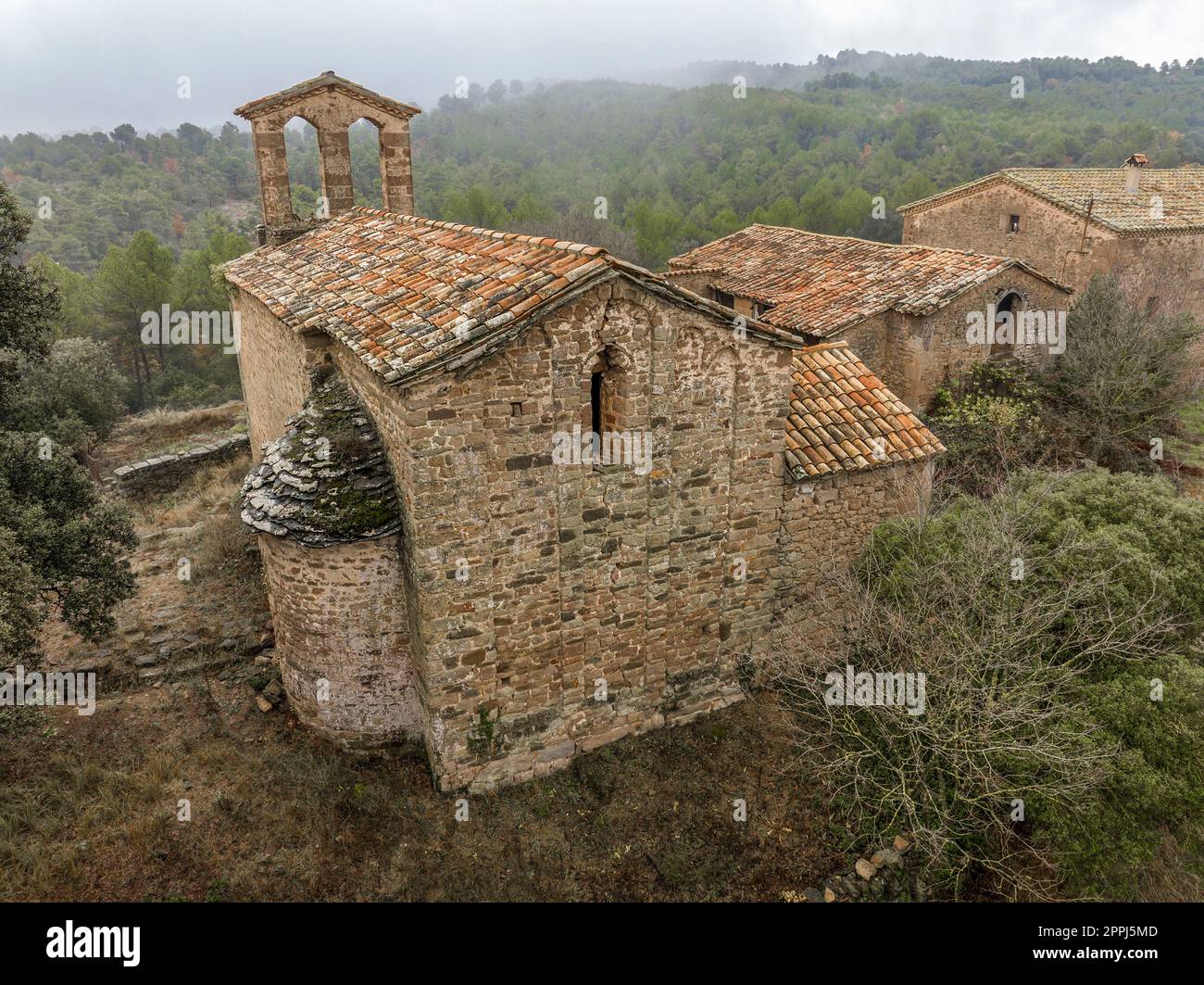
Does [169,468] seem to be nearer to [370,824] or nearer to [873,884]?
[370,824]

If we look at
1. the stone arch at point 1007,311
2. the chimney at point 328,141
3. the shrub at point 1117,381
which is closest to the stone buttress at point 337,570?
the chimney at point 328,141

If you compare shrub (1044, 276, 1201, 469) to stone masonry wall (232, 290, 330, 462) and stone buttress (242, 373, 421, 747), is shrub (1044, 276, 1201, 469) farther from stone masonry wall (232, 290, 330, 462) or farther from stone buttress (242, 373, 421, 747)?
stone masonry wall (232, 290, 330, 462)

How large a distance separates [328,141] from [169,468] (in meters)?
10.00

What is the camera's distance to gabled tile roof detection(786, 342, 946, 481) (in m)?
9.84

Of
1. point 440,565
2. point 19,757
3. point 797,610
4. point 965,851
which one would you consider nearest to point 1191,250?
point 797,610

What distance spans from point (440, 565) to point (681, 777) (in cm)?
383

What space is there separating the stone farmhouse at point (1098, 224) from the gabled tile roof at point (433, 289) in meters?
17.6

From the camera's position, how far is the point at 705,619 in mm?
9586

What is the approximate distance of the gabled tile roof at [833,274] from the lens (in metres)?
17.6

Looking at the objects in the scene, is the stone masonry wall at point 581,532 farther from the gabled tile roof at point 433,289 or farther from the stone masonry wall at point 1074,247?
the stone masonry wall at point 1074,247

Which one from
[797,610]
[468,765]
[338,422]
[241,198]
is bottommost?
[468,765]
